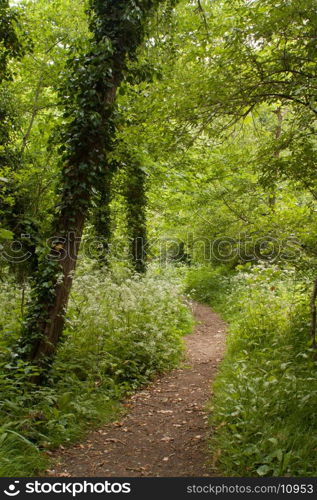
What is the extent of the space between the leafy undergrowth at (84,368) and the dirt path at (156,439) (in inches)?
9.5

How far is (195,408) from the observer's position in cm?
595

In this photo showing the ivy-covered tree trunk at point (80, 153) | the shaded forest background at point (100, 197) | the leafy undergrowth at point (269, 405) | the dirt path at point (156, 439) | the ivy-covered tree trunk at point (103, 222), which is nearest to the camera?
the leafy undergrowth at point (269, 405)

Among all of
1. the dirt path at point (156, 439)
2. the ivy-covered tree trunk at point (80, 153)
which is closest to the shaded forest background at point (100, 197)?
the ivy-covered tree trunk at point (80, 153)

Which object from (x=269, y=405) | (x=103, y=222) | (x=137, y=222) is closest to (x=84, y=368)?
(x=269, y=405)

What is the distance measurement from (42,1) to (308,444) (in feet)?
42.9

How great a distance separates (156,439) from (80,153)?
4401 millimetres

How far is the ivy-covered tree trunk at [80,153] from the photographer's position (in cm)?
548

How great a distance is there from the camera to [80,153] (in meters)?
5.66

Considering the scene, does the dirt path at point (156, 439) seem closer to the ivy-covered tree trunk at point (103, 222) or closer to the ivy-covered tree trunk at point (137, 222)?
the ivy-covered tree trunk at point (103, 222)

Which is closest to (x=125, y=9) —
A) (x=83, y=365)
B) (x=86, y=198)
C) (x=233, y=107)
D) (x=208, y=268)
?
(x=233, y=107)

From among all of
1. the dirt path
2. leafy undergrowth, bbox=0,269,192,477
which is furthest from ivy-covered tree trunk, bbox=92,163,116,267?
the dirt path

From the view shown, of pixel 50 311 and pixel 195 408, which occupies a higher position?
pixel 50 311

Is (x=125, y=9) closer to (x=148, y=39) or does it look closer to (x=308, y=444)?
(x=148, y=39)

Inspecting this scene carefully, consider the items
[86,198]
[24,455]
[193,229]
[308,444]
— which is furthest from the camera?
[193,229]
